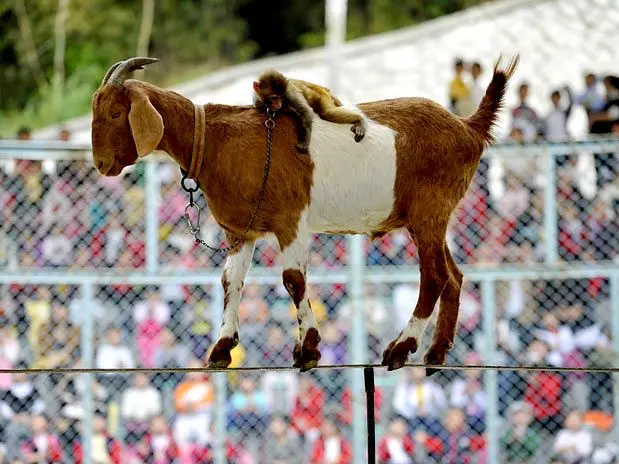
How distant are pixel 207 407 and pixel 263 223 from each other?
3892mm

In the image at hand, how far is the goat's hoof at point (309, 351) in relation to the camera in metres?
4.18

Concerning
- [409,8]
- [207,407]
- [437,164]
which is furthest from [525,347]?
[409,8]

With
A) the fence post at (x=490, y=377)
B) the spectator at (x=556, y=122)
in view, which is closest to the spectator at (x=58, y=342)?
the fence post at (x=490, y=377)

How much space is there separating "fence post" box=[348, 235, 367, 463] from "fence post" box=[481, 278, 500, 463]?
0.77m

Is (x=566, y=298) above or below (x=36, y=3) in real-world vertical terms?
below

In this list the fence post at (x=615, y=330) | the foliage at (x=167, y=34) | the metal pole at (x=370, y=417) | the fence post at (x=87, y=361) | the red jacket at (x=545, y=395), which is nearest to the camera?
the metal pole at (x=370, y=417)

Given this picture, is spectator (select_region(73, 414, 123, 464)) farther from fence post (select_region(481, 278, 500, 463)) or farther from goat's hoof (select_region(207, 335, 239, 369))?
goat's hoof (select_region(207, 335, 239, 369))

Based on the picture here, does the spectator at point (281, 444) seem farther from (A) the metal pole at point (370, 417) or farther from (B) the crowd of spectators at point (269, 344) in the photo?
(A) the metal pole at point (370, 417)

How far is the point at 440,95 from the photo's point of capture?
13.3 meters

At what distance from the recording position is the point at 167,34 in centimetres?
2030

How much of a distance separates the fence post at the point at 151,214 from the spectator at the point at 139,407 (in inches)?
30.5

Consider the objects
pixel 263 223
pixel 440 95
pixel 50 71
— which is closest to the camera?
pixel 263 223

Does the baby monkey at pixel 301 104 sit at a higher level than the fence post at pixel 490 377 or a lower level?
higher

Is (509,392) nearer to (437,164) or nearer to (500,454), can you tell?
(500,454)
